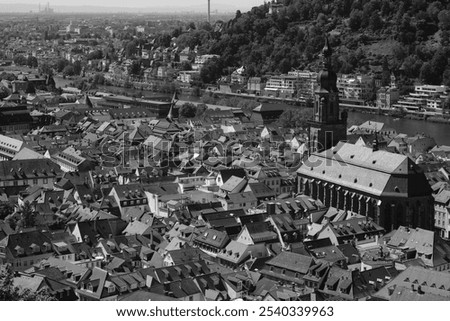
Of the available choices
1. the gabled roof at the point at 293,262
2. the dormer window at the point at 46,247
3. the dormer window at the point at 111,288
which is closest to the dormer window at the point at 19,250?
the dormer window at the point at 46,247

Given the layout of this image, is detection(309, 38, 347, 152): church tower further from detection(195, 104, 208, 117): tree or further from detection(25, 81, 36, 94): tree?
detection(25, 81, 36, 94): tree

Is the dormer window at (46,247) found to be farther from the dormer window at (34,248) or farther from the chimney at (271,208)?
the chimney at (271,208)

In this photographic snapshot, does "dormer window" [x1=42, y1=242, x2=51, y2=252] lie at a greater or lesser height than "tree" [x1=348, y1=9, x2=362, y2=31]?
lesser

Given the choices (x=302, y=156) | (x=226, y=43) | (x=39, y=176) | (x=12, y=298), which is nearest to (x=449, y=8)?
(x=226, y=43)

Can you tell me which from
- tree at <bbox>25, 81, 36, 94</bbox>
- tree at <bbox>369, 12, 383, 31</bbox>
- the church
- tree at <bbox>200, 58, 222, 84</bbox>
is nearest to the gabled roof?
the church

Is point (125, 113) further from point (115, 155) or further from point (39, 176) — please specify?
point (39, 176)

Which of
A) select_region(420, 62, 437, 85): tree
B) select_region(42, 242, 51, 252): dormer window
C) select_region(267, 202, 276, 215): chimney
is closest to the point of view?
select_region(42, 242, 51, 252): dormer window
